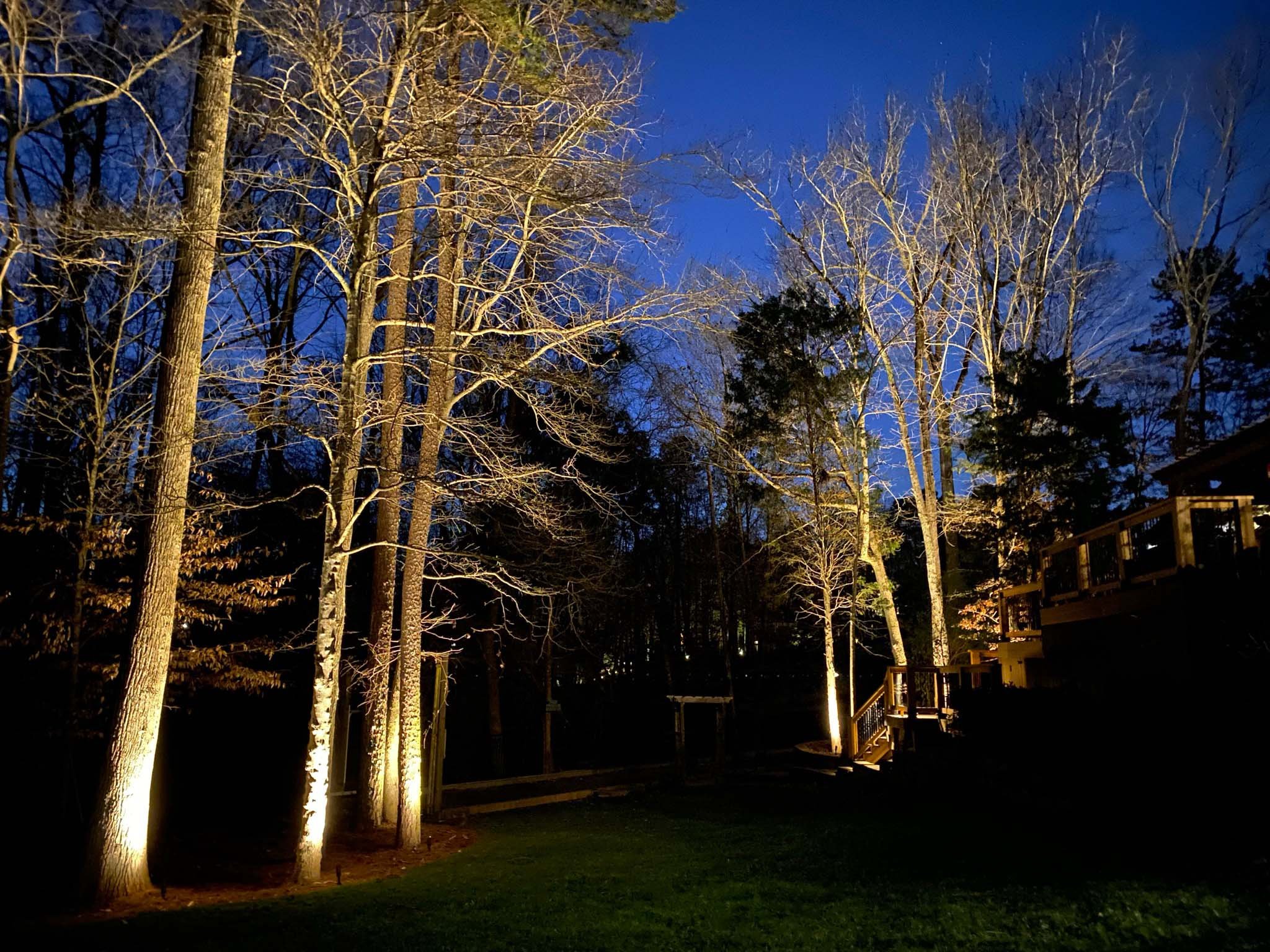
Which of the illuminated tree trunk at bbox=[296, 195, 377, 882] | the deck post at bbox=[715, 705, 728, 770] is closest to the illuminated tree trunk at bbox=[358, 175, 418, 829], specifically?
the illuminated tree trunk at bbox=[296, 195, 377, 882]

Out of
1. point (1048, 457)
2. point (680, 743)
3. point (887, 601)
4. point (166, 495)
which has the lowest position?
point (680, 743)

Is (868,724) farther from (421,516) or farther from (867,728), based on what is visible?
(421,516)

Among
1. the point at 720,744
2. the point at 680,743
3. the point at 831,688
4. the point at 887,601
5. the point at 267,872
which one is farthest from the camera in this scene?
the point at 887,601

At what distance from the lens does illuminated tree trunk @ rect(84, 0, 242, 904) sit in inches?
317

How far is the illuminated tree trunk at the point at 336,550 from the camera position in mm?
8719

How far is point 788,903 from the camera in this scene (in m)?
6.77

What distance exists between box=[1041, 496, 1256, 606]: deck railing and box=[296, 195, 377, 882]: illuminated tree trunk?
8.77 metres

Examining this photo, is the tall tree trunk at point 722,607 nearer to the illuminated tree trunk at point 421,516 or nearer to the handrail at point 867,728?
the handrail at point 867,728

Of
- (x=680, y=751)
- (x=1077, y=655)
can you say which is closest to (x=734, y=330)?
(x=680, y=751)

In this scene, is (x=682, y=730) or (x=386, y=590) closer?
(x=386, y=590)

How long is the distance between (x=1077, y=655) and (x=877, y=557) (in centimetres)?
752

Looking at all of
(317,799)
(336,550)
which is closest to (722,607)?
(336,550)

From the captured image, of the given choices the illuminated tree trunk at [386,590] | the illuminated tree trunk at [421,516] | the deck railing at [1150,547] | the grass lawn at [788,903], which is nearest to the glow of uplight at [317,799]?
the grass lawn at [788,903]

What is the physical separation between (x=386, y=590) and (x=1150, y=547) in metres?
10.4
